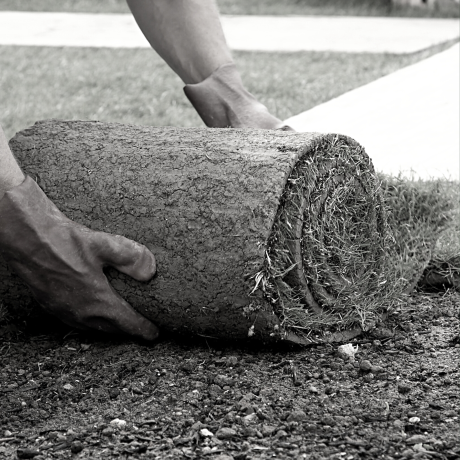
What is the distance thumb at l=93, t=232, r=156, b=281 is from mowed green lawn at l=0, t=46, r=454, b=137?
2.67 m

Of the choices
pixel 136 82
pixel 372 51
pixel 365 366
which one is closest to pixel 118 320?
pixel 365 366

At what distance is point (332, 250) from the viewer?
2180 millimetres

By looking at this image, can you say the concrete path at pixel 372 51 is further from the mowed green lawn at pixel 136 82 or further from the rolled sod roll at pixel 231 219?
the rolled sod roll at pixel 231 219

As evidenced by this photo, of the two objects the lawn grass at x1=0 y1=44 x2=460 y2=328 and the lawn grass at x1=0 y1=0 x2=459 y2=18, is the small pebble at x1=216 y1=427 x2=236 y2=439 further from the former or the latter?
the lawn grass at x1=0 y1=0 x2=459 y2=18

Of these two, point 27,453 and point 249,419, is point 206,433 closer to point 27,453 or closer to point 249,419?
point 249,419

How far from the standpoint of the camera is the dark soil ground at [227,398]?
1.66 metres

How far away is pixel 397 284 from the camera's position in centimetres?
239

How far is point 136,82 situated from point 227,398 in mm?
4525

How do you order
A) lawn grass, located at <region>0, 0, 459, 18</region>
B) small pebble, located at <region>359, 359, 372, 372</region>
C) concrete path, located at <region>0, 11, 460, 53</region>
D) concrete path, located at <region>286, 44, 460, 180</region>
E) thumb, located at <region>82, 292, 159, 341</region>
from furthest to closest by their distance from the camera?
lawn grass, located at <region>0, 0, 459, 18</region>, concrete path, located at <region>0, 11, 460, 53</region>, concrete path, located at <region>286, 44, 460, 180</region>, thumb, located at <region>82, 292, 159, 341</region>, small pebble, located at <region>359, 359, 372, 372</region>

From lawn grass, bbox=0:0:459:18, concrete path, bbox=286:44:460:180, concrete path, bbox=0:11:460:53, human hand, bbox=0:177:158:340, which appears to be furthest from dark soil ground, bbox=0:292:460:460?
lawn grass, bbox=0:0:459:18

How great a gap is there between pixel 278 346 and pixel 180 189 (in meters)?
0.49

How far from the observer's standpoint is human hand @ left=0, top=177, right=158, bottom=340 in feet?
6.68

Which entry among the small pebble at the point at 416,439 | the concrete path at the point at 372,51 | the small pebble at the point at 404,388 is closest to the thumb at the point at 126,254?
the small pebble at the point at 404,388

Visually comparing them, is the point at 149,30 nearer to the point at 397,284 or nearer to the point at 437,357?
the point at 397,284
